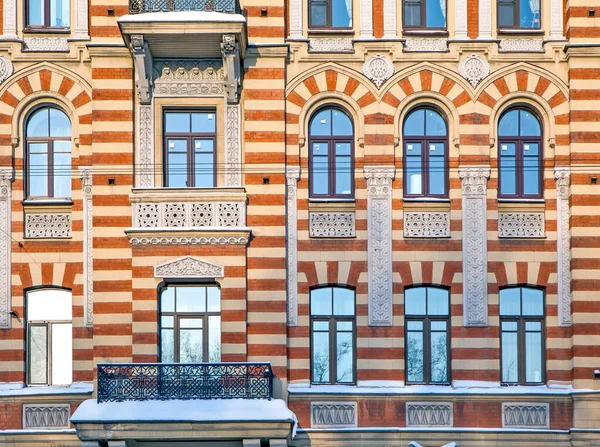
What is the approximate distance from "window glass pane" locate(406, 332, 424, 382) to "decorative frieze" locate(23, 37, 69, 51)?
9942 mm

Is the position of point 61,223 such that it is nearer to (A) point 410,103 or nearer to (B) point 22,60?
(B) point 22,60

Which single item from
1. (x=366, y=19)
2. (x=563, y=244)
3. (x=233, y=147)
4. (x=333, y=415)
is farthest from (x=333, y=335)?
(x=366, y=19)

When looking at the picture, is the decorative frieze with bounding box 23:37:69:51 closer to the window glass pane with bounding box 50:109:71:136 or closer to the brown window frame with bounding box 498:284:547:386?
the window glass pane with bounding box 50:109:71:136

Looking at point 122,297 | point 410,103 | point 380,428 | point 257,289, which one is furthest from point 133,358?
point 410,103

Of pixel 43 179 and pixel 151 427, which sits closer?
pixel 151 427

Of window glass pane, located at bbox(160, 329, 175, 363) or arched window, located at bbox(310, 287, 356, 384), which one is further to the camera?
arched window, located at bbox(310, 287, 356, 384)

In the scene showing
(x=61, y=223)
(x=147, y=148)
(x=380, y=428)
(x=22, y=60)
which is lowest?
(x=380, y=428)

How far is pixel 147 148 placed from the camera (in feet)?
88.6

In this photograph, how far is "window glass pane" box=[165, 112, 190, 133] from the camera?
27375mm

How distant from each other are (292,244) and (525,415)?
6.23 meters

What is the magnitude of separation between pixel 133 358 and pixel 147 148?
4564 millimetres

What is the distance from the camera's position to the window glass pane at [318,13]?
91.5ft

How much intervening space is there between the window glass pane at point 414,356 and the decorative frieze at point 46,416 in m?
7.41

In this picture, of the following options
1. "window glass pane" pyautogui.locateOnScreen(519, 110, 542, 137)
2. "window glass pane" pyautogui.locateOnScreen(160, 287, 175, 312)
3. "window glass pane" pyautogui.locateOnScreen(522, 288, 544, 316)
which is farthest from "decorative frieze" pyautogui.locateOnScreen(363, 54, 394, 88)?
"window glass pane" pyautogui.locateOnScreen(160, 287, 175, 312)
